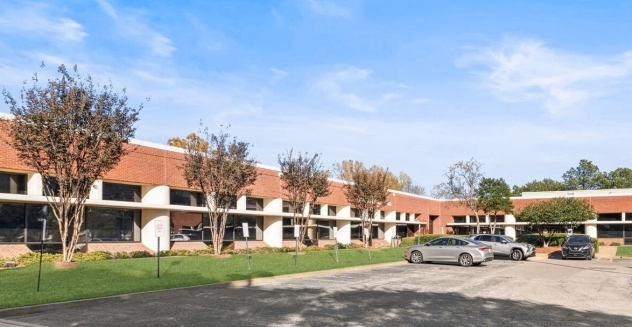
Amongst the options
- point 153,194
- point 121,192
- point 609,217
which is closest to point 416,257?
point 153,194

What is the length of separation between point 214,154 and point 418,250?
11.3 meters

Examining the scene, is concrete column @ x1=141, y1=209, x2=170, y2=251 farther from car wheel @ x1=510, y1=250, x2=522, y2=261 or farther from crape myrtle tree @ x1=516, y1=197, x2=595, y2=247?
crape myrtle tree @ x1=516, y1=197, x2=595, y2=247

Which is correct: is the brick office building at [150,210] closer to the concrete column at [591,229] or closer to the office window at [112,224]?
the office window at [112,224]

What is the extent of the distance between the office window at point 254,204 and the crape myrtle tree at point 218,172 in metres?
9.43

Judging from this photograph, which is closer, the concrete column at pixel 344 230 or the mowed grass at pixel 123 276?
the mowed grass at pixel 123 276

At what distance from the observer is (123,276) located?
18656 mm

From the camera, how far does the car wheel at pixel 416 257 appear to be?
31.1 meters

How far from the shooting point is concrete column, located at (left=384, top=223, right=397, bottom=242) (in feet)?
194

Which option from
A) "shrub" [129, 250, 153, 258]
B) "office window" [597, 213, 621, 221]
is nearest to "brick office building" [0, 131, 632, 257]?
"office window" [597, 213, 621, 221]

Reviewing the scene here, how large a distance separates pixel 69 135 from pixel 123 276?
537 cm

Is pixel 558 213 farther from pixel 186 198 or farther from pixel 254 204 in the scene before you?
pixel 186 198

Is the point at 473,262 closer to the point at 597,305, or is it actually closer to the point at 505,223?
the point at 597,305

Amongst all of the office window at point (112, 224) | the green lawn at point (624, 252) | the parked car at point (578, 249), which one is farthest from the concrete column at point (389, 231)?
the office window at point (112, 224)

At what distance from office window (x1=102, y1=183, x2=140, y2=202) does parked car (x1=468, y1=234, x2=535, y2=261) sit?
1990cm
